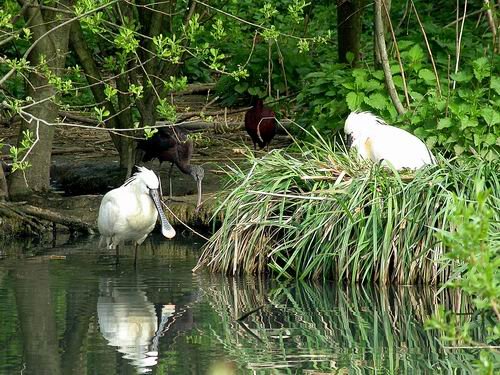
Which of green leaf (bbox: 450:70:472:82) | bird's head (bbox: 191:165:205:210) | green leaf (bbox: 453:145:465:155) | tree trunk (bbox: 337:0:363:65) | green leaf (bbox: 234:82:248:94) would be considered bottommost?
bird's head (bbox: 191:165:205:210)

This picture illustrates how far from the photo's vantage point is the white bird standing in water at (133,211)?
1170 centimetres

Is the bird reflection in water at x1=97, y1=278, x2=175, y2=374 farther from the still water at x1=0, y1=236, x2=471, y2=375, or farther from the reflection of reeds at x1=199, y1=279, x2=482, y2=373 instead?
the reflection of reeds at x1=199, y1=279, x2=482, y2=373

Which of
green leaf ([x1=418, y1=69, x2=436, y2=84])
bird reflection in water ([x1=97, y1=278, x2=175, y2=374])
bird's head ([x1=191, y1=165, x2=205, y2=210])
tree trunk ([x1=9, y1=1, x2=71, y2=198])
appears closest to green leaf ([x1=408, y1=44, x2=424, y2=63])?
green leaf ([x1=418, y1=69, x2=436, y2=84])

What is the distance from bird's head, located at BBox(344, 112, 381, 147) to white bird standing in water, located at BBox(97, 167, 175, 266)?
77.4 inches

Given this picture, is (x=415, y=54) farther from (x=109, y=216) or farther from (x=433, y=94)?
(x=109, y=216)

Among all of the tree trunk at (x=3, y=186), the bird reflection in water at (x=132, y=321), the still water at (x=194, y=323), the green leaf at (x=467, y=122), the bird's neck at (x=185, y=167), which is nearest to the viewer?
the still water at (x=194, y=323)

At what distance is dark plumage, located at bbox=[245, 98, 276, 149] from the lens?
15.6m

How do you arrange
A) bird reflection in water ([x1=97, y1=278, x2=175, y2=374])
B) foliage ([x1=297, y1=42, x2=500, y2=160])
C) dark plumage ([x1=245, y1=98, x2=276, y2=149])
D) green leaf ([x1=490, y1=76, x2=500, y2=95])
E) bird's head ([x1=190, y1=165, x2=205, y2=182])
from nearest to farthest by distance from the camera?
bird reflection in water ([x1=97, y1=278, x2=175, y2=374])
foliage ([x1=297, y1=42, x2=500, y2=160])
green leaf ([x1=490, y1=76, x2=500, y2=95])
bird's head ([x1=190, y1=165, x2=205, y2=182])
dark plumage ([x1=245, y1=98, x2=276, y2=149])

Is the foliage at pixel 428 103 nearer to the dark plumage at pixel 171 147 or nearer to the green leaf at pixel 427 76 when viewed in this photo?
the green leaf at pixel 427 76

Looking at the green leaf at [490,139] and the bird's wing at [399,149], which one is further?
the green leaf at [490,139]

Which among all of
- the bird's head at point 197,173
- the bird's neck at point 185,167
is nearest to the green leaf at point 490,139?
the bird's head at point 197,173

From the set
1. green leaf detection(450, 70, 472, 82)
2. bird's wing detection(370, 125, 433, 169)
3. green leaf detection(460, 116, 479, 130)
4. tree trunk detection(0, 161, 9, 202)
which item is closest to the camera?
bird's wing detection(370, 125, 433, 169)

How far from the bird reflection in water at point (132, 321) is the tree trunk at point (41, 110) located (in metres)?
3.41

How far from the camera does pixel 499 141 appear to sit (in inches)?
463
